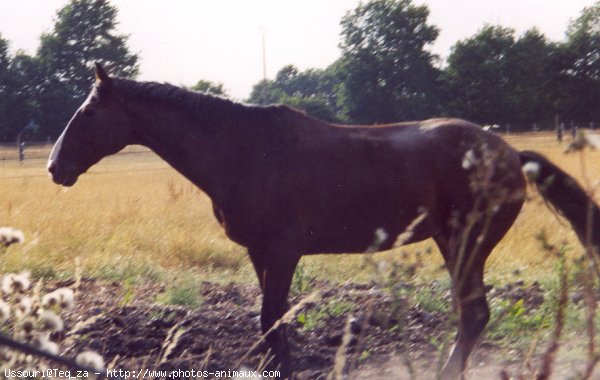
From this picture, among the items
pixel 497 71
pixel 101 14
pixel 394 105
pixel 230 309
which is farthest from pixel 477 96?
pixel 230 309

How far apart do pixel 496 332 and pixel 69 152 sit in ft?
9.98

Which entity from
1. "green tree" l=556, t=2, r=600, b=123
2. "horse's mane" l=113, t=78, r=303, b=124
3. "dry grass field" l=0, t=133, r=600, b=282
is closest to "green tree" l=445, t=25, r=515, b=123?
"green tree" l=556, t=2, r=600, b=123

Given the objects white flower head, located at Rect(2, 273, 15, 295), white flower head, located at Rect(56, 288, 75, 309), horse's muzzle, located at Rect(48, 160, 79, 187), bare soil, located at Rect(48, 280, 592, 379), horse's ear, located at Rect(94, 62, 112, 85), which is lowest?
bare soil, located at Rect(48, 280, 592, 379)

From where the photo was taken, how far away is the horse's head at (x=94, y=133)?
6012mm

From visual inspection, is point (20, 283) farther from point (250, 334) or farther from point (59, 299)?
point (250, 334)

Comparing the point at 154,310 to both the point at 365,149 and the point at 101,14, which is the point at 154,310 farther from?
the point at 101,14

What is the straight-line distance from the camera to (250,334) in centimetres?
603

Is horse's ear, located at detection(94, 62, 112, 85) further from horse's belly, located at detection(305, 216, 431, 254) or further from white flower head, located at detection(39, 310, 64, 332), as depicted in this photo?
white flower head, located at detection(39, 310, 64, 332)

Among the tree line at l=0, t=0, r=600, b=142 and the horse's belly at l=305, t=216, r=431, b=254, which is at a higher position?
the tree line at l=0, t=0, r=600, b=142

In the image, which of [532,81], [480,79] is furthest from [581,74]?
[480,79]

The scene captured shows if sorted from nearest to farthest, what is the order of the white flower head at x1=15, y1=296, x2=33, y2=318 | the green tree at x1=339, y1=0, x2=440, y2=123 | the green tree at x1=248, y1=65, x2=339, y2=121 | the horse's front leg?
the white flower head at x1=15, y1=296, x2=33, y2=318 → the horse's front leg → the green tree at x1=339, y1=0, x2=440, y2=123 → the green tree at x1=248, y1=65, x2=339, y2=121

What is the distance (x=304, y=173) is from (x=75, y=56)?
11.3 m

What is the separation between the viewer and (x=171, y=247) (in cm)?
966

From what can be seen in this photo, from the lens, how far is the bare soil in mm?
5445
